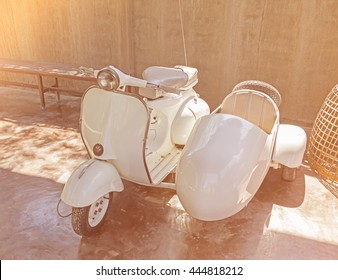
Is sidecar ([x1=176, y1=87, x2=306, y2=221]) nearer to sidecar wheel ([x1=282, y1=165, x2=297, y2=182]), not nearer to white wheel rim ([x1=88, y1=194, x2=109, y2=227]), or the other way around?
white wheel rim ([x1=88, y1=194, x2=109, y2=227])

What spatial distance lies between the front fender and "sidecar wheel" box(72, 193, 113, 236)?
170 mm

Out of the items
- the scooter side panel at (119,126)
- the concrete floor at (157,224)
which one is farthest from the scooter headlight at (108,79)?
the concrete floor at (157,224)

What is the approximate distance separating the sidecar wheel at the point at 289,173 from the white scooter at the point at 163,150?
28cm

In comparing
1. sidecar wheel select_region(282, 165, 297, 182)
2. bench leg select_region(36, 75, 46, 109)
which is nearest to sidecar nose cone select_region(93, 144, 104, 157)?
sidecar wheel select_region(282, 165, 297, 182)

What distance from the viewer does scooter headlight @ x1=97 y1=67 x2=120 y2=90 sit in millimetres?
2752

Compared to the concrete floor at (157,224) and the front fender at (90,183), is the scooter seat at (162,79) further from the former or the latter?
the concrete floor at (157,224)

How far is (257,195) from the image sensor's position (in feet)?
12.0

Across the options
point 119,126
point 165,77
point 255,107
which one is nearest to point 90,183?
point 119,126

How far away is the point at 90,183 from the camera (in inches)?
109

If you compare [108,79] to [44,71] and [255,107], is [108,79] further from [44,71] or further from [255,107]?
[44,71]

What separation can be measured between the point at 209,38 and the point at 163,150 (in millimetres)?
2368

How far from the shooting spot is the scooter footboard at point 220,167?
2.63m

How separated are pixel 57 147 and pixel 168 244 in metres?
2.26

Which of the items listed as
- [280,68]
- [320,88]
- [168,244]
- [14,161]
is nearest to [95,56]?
[14,161]
